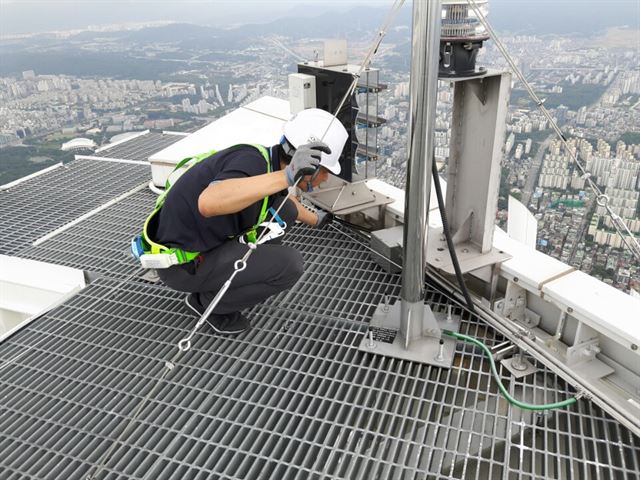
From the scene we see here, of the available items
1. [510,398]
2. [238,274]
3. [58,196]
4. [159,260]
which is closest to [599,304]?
[510,398]

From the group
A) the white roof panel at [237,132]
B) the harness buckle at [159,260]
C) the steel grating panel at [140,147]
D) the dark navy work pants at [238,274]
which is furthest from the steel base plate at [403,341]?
the steel grating panel at [140,147]

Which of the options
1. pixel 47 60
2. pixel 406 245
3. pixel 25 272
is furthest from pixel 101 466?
pixel 47 60

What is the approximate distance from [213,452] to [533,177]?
10.9 feet

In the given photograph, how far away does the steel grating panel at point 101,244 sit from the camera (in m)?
3.58

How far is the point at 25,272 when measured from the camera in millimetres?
3488

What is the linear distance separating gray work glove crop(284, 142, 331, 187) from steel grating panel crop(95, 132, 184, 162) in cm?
474

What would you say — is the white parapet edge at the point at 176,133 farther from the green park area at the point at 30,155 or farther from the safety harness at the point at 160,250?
the safety harness at the point at 160,250

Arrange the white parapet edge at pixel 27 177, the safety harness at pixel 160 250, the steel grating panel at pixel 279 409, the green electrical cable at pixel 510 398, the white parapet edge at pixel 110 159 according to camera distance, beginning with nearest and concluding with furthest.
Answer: the steel grating panel at pixel 279 409 → the green electrical cable at pixel 510 398 → the safety harness at pixel 160 250 → the white parapet edge at pixel 27 177 → the white parapet edge at pixel 110 159

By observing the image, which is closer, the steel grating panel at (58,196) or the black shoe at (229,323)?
the black shoe at (229,323)

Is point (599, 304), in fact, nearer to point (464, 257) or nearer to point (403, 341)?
point (464, 257)

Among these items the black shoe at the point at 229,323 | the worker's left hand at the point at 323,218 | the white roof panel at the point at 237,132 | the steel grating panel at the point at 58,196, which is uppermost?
the white roof panel at the point at 237,132

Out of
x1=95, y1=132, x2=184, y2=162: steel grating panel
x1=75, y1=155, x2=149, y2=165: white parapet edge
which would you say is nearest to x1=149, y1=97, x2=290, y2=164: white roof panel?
x1=75, y1=155, x2=149, y2=165: white parapet edge

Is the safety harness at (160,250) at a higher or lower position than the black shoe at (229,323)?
higher

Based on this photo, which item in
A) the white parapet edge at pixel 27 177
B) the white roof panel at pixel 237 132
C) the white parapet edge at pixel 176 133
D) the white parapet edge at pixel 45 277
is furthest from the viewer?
the white parapet edge at pixel 176 133
